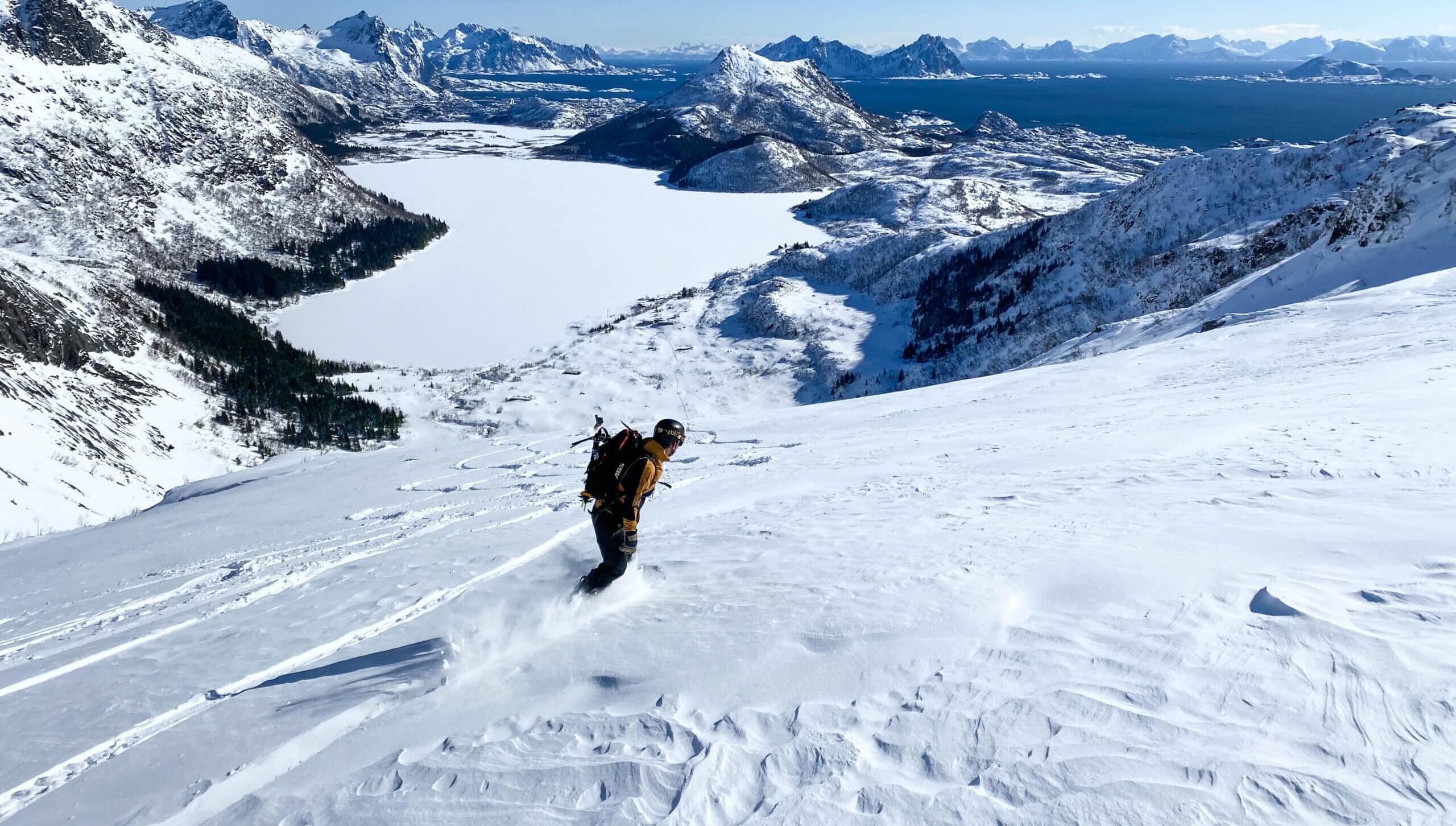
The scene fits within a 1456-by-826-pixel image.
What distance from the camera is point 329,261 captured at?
11119 cm

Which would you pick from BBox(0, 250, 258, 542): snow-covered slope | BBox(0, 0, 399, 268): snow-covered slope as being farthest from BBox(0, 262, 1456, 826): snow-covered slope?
BBox(0, 0, 399, 268): snow-covered slope

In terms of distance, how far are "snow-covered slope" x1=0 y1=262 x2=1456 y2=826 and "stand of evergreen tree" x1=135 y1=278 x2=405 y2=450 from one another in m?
45.6

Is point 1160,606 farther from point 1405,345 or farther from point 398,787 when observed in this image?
point 1405,345

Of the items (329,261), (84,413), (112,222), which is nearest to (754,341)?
(84,413)

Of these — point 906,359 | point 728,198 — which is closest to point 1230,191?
point 906,359

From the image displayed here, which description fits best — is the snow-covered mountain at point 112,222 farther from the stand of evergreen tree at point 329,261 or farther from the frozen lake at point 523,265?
the frozen lake at point 523,265

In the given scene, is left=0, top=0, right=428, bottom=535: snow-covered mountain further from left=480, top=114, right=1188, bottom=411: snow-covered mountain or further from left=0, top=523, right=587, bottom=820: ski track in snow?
left=0, top=523, right=587, bottom=820: ski track in snow

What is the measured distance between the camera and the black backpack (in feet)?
26.4

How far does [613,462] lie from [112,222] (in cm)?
12643

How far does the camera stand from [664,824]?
4.27 m

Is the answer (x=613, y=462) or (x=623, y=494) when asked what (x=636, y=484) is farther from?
(x=613, y=462)

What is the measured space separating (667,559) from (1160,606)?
5.75m

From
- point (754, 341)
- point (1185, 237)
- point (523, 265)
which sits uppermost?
point (523, 265)

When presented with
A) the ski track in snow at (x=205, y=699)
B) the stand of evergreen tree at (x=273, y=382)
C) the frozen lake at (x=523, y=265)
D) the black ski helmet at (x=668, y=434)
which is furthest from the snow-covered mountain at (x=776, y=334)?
the black ski helmet at (x=668, y=434)
